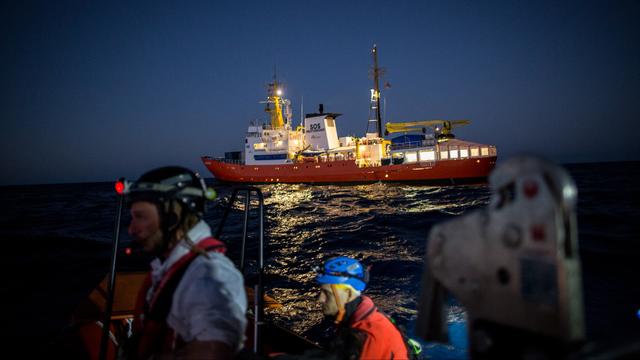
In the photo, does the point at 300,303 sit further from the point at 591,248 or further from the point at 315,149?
the point at 315,149

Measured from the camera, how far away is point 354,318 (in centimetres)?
252

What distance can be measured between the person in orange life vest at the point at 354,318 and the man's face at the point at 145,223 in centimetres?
150

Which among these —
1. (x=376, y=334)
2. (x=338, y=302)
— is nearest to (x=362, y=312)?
(x=376, y=334)

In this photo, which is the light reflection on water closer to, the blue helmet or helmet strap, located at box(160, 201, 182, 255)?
the blue helmet

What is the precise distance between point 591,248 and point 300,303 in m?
9.73

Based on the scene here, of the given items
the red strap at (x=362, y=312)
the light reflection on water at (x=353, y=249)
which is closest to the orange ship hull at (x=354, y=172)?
the light reflection on water at (x=353, y=249)

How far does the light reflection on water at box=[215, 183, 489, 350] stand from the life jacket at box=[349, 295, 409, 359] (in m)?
3.03

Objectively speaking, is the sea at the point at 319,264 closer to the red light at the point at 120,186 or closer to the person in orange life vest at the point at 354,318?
the person in orange life vest at the point at 354,318

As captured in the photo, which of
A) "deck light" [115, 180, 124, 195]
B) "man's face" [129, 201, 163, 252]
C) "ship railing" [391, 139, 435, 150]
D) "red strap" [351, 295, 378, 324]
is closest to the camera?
"man's face" [129, 201, 163, 252]

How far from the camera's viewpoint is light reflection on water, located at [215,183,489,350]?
6.29 metres

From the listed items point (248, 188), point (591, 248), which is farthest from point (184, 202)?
point (591, 248)

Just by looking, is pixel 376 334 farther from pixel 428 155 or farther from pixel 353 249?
pixel 428 155

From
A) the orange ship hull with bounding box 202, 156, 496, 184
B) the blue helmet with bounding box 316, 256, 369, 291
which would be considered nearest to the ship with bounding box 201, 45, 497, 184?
the orange ship hull with bounding box 202, 156, 496, 184

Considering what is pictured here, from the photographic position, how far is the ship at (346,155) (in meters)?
34.3
